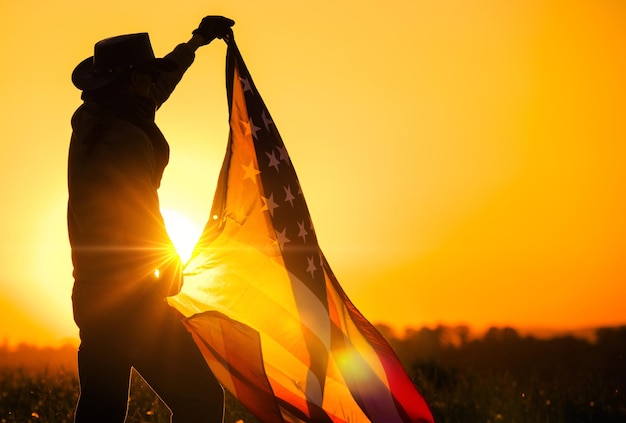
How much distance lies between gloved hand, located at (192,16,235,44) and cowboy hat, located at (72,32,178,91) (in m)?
1.44

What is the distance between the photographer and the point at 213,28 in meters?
7.08

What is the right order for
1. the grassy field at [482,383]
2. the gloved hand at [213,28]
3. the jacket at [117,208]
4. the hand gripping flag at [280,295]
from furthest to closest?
the grassy field at [482,383] → the gloved hand at [213,28] → the hand gripping flag at [280,295] → the jacket at [117,208]

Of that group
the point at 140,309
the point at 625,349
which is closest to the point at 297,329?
the point at 140,309

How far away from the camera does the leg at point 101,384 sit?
5148mm

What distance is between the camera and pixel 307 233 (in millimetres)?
7055

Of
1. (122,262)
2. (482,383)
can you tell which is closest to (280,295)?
(122,262)

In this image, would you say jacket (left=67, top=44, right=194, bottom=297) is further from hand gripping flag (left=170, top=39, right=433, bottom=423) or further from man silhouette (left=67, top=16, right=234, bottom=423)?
hand gripping flag (left=170, top=39, right=433, bottom=423)

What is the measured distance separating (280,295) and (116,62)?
208 centimetres

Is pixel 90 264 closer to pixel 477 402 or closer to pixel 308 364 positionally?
pixel 308 364

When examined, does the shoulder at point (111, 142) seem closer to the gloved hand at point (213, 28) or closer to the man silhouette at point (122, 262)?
the man silhouette at point (122, 262)

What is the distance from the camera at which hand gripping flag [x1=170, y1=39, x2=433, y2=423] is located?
6.59 metres

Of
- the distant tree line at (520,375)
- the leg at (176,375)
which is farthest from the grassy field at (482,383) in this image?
the leg at (176,375)

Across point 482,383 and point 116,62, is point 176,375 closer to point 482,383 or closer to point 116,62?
point 116,62

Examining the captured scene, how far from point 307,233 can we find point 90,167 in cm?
230
